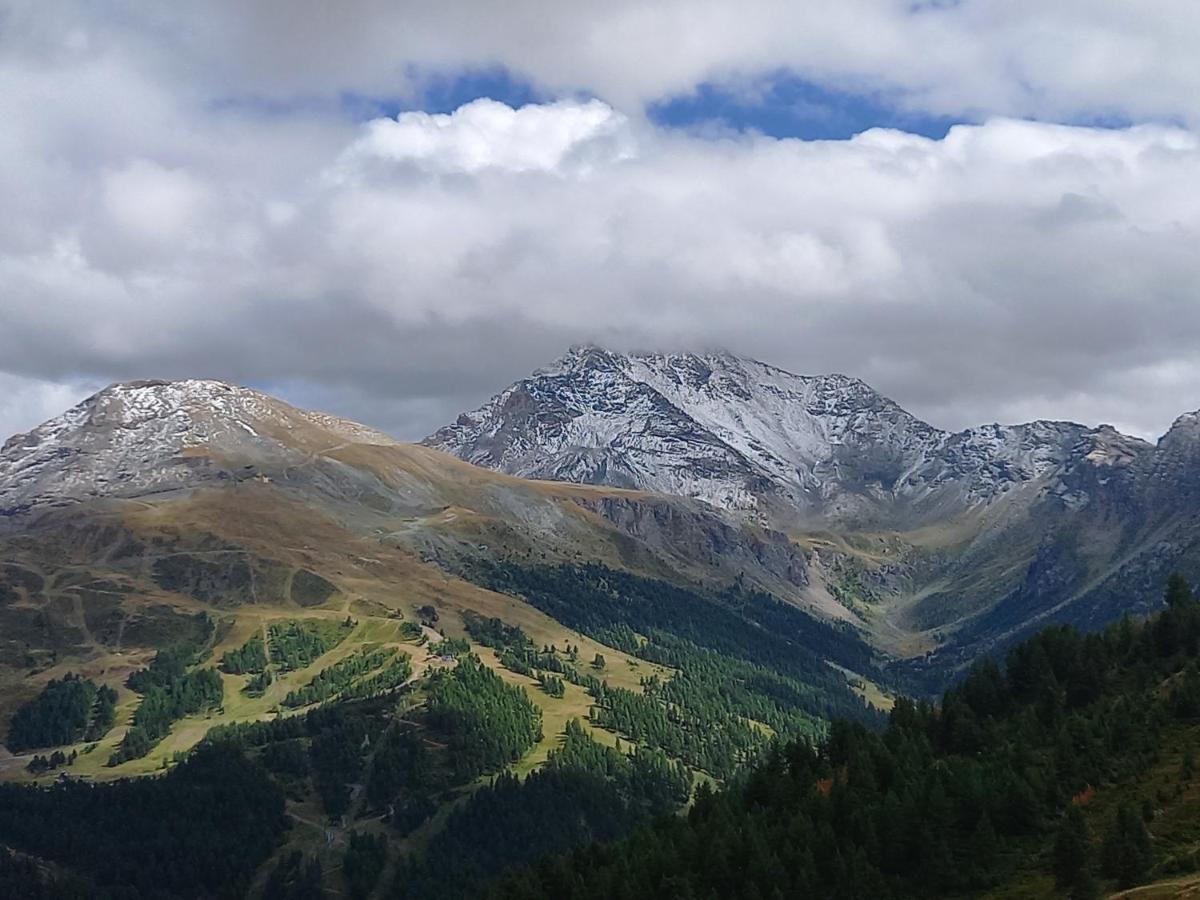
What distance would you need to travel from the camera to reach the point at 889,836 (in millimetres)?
119562

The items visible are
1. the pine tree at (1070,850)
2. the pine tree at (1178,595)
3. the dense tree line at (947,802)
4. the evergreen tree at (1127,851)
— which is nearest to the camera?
the evergreen tree at (1127,851)

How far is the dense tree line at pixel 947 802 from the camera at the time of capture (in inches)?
4449

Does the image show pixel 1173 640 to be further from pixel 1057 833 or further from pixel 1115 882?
pixel 1115 882

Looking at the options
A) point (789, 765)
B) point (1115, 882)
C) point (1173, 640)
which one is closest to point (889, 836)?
point (1115, 882)

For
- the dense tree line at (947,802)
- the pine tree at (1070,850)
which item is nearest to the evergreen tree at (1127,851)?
the dense tree line at (947,802)

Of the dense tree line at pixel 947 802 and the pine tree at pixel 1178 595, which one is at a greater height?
the pine tree at pixel 1178 595

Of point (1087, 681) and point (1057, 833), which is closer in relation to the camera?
point (1057, 833)

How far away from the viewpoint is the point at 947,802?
387 ft

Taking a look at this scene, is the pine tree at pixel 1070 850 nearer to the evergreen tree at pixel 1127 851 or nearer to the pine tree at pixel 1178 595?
the evergreen tree at pixel 1127 851

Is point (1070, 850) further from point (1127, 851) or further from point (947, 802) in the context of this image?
point (947, 802)

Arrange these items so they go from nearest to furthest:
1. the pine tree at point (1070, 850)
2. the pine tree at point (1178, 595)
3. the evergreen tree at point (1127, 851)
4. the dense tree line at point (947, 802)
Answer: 1. the evergreen tree at point (1127, 851)
2. the pine tree at point (1070, 850)
3. the dense tree line at point (947, 802)
4. the pine tree at point (1178, 595)

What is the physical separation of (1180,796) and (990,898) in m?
23.0

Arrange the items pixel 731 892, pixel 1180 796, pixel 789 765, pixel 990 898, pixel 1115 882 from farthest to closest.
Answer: pixel 789 765
pixel 731 892
pixel 1180 796
pixel 990 898
pixel 1115 882

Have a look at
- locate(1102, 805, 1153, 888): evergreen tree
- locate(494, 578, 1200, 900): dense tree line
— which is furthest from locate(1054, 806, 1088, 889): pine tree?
locate(1102, 805, 1153, 888): evergreen tree
